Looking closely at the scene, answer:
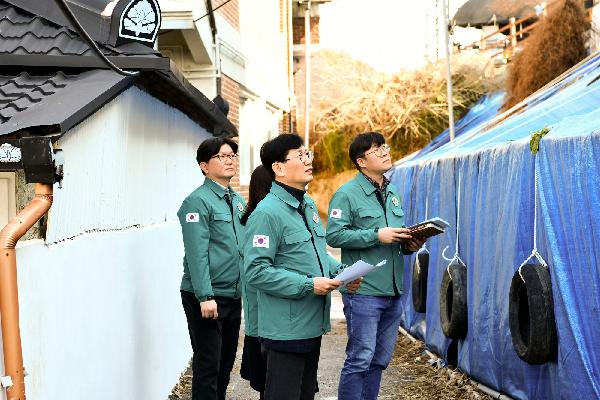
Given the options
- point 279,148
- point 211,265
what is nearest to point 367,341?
point 211,265

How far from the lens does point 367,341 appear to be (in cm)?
569

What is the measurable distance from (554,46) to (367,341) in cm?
671

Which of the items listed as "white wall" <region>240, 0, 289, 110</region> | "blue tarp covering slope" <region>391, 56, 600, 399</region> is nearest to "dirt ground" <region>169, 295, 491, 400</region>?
"blue tarp covering slope" <region>391, 56, 600, 399</region>

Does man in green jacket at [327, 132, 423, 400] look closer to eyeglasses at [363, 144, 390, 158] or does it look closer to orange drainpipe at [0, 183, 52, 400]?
eyeglasses at [363, 144, 390, 158]

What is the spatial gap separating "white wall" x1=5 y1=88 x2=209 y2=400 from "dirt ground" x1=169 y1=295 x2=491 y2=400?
1.71ft

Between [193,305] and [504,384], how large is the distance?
7.65 ft

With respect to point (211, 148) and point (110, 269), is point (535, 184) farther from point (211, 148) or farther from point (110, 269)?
point (110, 269)

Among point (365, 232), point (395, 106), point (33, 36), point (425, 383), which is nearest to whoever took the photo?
point (33, 36)

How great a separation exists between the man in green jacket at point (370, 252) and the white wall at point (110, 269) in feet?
4.32

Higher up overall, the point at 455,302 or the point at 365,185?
the point at 365,185

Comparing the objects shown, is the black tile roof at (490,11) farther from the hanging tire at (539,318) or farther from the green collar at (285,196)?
the green collar at (285,196)

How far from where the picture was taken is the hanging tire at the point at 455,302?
25.0 ft

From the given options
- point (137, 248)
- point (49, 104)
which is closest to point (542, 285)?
point (137, 248)

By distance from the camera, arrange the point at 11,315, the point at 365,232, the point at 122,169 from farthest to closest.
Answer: the point at 365,232 → the point at 122,169 → the point at 11,315
